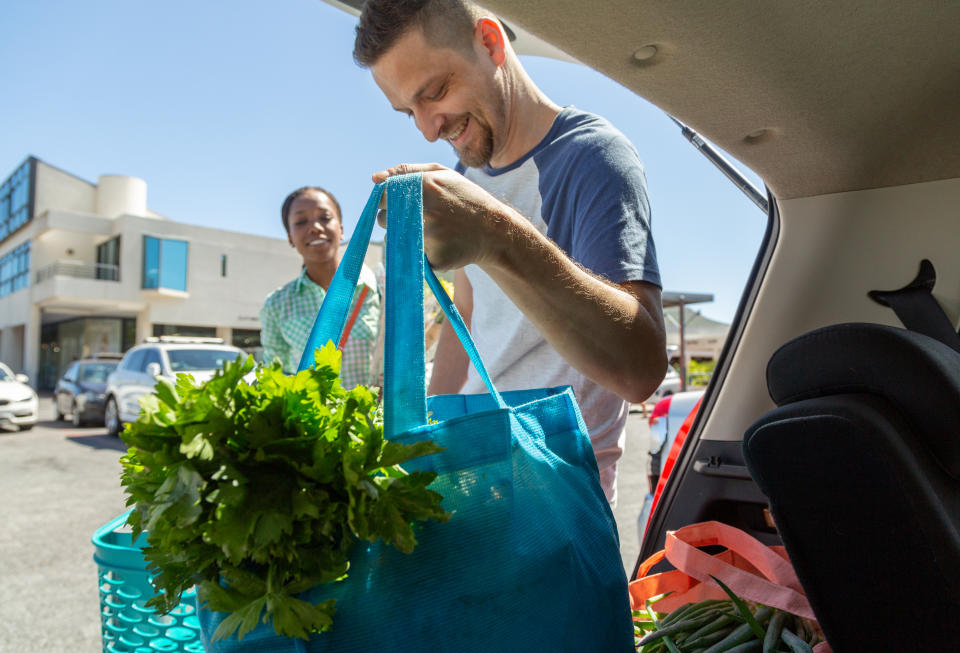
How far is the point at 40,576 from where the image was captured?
15.0ft

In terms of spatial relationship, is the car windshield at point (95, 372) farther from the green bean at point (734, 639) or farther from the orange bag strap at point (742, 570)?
the green bean at point (734, 639)

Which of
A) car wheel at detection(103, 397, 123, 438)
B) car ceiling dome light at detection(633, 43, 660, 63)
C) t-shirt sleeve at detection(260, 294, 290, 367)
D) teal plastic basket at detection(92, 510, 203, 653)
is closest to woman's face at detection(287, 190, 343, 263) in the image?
t-shirt sleeve at detection(260, 294, 290, 367)

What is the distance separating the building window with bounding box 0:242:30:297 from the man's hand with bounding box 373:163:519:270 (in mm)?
39075

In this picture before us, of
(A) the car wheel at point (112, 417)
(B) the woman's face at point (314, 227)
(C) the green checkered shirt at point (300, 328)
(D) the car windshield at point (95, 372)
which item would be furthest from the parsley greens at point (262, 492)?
(D) the car windshield at point (95, 372)

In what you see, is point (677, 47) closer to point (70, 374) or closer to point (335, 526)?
point (335, 526)

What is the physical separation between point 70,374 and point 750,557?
1818 centimetres

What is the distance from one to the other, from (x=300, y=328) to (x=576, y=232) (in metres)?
2.35

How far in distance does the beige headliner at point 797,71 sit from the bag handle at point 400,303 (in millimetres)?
535

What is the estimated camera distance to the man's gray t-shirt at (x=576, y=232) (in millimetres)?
1239

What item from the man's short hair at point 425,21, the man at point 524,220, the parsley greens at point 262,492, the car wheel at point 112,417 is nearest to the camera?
→ the parsley greens at point 262,492

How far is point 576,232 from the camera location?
1349 mm

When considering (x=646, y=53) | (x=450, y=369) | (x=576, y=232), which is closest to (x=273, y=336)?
(x=450, y=369)

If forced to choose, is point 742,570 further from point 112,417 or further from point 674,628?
point 112,417

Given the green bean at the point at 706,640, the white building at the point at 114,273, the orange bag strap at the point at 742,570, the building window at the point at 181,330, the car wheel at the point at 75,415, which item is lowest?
the car wheel at the point at 75,415
